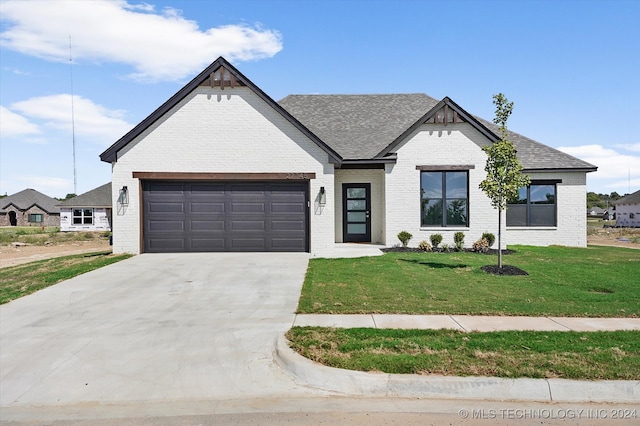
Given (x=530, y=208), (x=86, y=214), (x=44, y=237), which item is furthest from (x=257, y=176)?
(x=86, y=214)

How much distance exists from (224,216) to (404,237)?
23.6ft

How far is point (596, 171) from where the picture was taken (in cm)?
1980

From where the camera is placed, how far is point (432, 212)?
1825 centimetres

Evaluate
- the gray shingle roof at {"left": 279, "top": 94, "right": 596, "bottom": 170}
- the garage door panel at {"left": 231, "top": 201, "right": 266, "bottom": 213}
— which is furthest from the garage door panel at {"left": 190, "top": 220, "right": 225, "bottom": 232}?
the gray shingle roof at {"left": 279, "top": 94, "right": 596, "bottom": 170}

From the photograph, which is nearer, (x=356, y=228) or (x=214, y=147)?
(x=214, y=147)

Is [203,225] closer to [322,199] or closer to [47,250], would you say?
[322,199]

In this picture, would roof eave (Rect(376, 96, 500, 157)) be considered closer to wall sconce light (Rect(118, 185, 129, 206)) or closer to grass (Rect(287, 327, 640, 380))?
wall sconce light (Rect(118, 185, 129, 206))

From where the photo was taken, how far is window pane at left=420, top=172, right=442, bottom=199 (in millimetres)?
18188

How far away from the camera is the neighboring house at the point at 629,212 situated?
177ft

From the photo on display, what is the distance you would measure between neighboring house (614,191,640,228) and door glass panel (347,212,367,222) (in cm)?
4884

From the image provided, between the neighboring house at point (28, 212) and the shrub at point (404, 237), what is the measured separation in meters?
61.6

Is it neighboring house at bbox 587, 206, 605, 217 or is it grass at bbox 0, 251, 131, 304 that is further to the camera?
neighboring house at bbox 587, 206, 605, 217

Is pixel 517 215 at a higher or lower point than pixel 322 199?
lower

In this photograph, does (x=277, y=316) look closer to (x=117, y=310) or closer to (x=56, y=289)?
(x=117, y=310)
